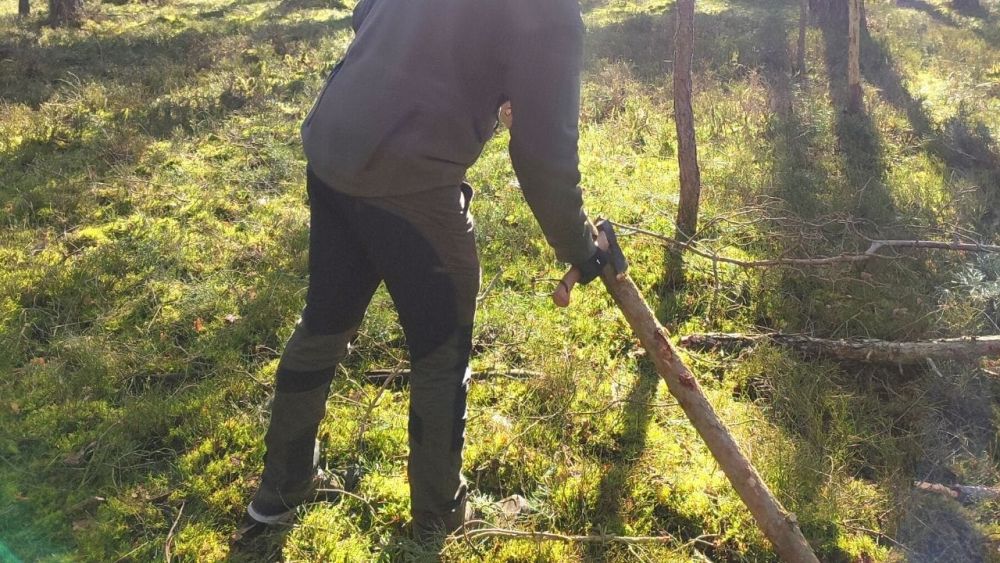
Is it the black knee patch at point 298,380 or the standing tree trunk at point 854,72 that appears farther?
the standing tree trunk at point 854,72

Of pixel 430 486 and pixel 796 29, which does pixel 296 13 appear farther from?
pixel 430 486

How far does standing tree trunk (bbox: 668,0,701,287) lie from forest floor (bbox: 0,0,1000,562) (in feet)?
0.69

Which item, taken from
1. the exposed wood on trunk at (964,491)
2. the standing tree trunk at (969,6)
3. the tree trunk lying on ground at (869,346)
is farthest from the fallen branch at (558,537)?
the standing tree trunk at (969,6)

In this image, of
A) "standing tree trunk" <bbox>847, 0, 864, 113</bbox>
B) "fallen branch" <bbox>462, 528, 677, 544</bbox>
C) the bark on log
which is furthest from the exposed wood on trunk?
"standing tree trunk" <bbox>847, 0, 864, 113</bbox>

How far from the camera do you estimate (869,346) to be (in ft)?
11.3

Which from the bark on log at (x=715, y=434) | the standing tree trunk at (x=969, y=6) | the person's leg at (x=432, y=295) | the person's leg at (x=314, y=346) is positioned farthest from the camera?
the standing tree trunk at (x=969, y=6)

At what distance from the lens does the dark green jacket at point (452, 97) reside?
174 centimetres

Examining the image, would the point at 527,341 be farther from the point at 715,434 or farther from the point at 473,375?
the point at 715,434

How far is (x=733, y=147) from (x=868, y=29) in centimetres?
670

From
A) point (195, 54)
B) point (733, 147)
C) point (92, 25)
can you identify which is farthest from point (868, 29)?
point (92, 25)

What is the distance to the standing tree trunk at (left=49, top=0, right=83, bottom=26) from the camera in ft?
36.0

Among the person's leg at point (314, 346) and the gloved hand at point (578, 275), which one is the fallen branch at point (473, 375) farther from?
the gloved hand at point (578, 275)

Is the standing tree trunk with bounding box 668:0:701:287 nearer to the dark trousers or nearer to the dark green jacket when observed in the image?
the dark trousers

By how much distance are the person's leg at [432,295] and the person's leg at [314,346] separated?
6.7 inches
